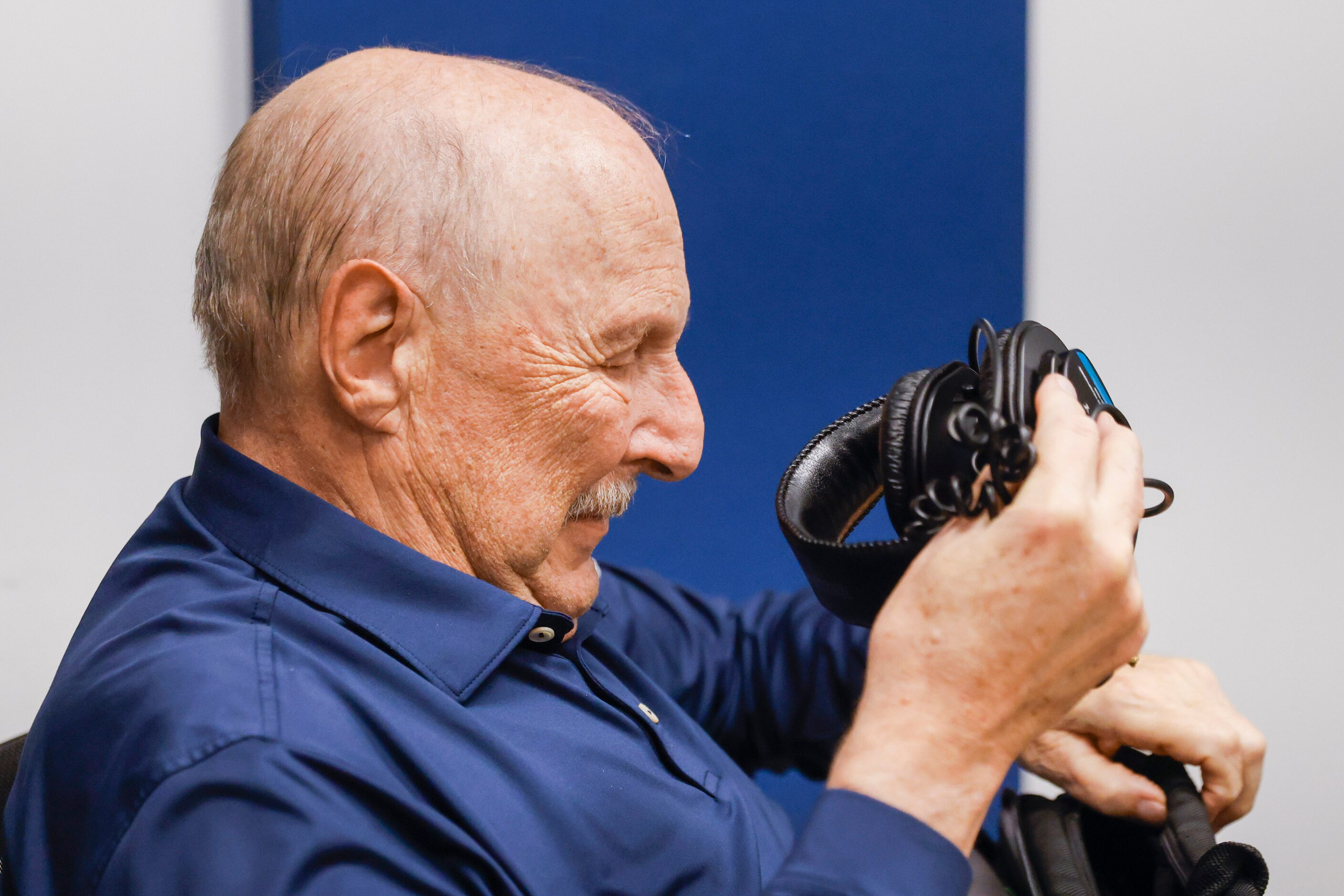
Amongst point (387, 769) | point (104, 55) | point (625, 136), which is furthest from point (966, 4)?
point (387, 769)

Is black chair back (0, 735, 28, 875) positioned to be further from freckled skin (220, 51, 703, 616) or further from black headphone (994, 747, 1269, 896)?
black headphone (994, 747, 1269, 896)

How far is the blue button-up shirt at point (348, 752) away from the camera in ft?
1.97

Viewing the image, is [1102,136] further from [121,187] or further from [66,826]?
[66,826]

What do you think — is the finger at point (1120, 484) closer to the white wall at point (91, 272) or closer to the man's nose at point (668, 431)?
the man's nose at point (668, 431)

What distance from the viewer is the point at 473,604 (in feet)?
2.70

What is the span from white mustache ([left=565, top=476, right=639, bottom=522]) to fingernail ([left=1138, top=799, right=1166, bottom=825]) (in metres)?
0.55

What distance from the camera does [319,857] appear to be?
589mm

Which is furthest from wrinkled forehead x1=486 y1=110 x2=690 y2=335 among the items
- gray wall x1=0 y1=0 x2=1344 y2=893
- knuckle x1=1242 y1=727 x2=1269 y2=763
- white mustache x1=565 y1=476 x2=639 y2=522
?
gray wall x1=0 y1=0 x2=1344 y2=893

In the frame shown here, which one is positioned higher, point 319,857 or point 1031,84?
point 1031,84

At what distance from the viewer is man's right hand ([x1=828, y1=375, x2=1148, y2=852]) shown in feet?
2.10

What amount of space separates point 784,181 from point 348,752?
1101mm

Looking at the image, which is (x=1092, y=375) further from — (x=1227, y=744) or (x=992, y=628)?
(x=1227, y=744)

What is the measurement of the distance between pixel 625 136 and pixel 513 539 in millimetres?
369

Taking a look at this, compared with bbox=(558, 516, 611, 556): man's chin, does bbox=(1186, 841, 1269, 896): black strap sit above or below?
below
